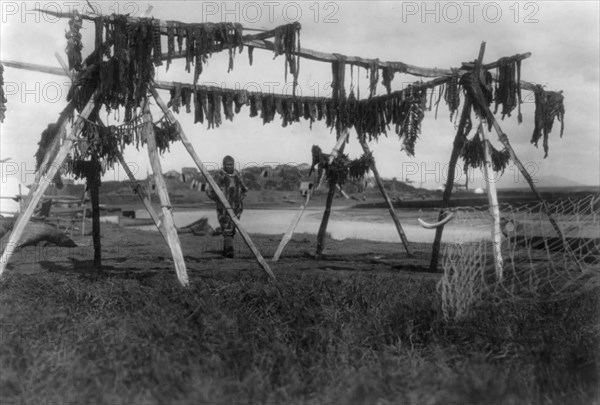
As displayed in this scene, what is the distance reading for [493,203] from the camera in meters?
9.46

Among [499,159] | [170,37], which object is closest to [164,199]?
[170,37]

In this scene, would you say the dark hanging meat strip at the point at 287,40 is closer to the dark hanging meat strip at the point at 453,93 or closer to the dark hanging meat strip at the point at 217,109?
the dark hanging meat strip at the point at 217,109

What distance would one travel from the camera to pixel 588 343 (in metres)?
5.75

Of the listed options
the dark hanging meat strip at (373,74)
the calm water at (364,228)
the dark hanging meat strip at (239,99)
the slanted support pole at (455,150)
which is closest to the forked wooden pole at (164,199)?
the dark hanging meat strip at (239,99)

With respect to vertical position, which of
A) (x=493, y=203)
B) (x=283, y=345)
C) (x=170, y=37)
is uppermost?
(x=170, y=37)

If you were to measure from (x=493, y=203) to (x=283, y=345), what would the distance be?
5323mm

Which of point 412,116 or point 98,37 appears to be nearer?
point 98,37

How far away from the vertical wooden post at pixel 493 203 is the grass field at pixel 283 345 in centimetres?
113

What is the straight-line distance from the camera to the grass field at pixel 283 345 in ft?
15.1

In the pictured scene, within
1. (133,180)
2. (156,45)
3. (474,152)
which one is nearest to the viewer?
(156,45)

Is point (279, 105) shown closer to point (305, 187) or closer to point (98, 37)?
point (305, 187)

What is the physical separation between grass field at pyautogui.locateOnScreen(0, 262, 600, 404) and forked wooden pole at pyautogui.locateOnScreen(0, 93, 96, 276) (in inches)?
23.1

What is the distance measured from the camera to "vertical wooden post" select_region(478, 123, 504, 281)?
8290 mm

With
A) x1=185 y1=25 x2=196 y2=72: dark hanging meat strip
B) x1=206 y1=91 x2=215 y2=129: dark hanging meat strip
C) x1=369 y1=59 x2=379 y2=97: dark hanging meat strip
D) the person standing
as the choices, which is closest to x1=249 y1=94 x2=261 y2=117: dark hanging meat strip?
x1=206 y1=91 x2=215 y2=129: dark hanging meat strip
